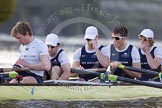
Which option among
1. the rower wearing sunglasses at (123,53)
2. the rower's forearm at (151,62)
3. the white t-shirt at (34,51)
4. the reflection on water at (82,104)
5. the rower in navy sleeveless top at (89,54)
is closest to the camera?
the reflection on water at (82,104)

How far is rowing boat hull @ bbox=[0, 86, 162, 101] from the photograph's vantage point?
152 inches

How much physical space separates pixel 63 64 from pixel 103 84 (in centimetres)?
59

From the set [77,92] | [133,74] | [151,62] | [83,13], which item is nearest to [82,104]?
[77,92]

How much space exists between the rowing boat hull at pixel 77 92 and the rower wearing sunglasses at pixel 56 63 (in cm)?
47

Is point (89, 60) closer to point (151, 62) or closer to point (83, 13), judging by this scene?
point (151, 62)

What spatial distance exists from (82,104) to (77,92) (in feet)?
0.54

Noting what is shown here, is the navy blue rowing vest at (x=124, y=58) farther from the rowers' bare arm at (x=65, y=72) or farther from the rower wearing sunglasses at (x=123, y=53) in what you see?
the rowers' bare arm at (x=65, y=72)

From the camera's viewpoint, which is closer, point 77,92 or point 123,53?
point 77,92

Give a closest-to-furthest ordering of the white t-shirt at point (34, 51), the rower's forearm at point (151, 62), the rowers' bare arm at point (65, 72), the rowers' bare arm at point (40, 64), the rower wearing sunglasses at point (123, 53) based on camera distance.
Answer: the rowers' bare arm at point (40, 64) → the white t-shirt at point (34, 51) → the rowers' bare arm at point (65, 72) → the rower wearing sunglasses at point (123, 53) → the rower's forearm at point (151, 62)

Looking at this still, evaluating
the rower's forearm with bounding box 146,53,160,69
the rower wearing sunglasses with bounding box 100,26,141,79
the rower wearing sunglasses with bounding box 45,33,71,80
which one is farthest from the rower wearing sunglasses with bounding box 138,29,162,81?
the rower wearing sunglasses with bounding box 45,33,71,80

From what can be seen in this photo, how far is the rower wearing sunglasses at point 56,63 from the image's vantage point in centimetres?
462

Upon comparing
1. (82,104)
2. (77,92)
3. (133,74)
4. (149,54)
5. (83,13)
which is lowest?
(82,104)

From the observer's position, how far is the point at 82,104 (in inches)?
160

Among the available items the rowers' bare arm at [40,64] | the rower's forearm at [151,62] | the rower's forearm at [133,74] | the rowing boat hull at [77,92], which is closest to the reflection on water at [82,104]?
the rowing boat hull at [77,92]
